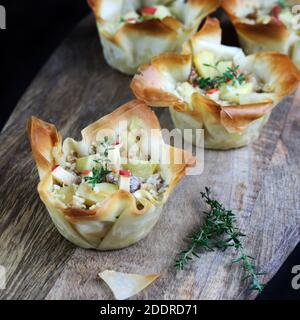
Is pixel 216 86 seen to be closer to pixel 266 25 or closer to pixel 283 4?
pixel 266 25

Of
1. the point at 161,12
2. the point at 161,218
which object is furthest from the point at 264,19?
the point at 161,218

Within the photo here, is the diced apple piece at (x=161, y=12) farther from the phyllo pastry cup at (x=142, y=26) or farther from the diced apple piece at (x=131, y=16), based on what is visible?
the diced apple piece at (x=131, y=16)

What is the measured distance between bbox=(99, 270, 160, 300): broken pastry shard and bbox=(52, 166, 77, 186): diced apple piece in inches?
15.4

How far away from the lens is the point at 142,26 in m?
3.71

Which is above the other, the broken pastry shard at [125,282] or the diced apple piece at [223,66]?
the diced apple piece at [223,66]

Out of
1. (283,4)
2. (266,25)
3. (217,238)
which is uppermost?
(266,25)

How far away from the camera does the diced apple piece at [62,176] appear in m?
2.89

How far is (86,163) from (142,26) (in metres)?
1.04

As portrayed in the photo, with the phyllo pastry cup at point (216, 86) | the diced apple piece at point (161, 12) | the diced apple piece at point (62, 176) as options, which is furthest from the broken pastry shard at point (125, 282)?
the diced apple piece at point (161, 12)

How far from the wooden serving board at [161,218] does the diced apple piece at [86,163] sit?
267 millimetres

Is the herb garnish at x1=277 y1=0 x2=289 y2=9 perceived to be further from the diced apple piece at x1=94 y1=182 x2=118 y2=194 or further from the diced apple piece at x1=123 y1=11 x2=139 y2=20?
the diced apple piece at x1=94 y1=182 x2=118 y2=194

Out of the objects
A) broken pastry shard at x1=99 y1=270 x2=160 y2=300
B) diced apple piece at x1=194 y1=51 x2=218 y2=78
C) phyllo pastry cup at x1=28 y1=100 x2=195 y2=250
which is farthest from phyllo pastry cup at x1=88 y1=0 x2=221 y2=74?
broken pastry shard at x1=99 y1=270 x2=160 y2=300

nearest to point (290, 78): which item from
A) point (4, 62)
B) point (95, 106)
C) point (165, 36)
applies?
point (165, 36)

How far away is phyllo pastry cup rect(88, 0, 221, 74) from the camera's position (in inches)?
147
